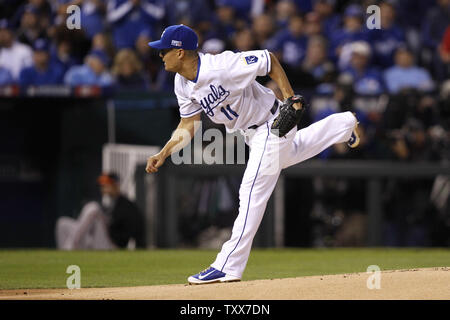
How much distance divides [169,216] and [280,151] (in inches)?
184

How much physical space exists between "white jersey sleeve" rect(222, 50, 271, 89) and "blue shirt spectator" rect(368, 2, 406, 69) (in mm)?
6722

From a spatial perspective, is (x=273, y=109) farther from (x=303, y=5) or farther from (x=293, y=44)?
(x=303, y=5)

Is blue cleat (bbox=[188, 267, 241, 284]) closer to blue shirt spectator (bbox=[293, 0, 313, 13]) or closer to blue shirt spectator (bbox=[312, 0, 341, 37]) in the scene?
blue shirt spectator (bbox=[312, 0, 341, 37])

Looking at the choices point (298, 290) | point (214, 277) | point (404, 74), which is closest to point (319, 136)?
point (214, 277)

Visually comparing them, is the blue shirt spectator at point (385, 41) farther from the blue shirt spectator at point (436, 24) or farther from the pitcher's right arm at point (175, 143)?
the pitcher's right arm at point (175, 143)

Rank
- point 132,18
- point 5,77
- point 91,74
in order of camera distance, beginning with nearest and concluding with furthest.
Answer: point 91,74, point 5,77, point 132,18

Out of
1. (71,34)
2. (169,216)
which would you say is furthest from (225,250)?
(71,34)

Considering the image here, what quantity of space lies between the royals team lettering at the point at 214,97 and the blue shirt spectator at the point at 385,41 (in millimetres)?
6806

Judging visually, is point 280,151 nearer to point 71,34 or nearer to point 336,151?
point 336,151

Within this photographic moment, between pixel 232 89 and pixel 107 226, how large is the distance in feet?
16.4

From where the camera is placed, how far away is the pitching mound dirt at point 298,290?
19.3 feet

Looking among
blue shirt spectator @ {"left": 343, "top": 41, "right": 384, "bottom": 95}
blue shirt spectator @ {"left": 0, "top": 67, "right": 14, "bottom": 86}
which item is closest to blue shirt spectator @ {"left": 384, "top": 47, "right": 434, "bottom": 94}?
blue shirt spectator @ {"left": 343, "top": 41, "right": 384, "bottom": 95}

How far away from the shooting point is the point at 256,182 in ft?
22.3
